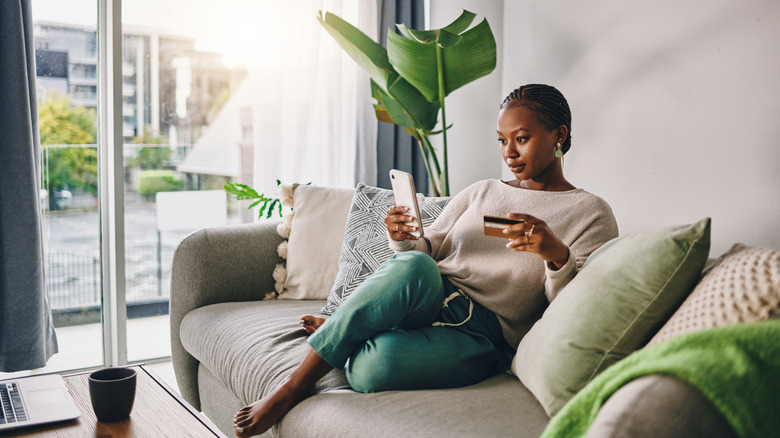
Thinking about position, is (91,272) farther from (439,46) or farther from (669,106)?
(669,106)

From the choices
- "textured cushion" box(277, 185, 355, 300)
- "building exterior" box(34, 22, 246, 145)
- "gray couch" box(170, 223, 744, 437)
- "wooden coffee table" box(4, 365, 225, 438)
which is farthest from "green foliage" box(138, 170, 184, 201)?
"wooden coffee table" box(4, 365, 225, 438)

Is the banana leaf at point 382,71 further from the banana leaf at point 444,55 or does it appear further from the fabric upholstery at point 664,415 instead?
the fabric upholstery at point 664,415

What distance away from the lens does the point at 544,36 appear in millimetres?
2363

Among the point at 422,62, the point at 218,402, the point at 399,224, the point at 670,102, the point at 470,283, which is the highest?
the point at 422,62

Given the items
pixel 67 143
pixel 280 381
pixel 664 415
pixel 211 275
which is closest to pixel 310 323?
pixel 280 381

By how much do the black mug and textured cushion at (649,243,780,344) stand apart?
0.96 m

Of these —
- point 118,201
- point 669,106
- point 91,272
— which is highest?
point 669,106

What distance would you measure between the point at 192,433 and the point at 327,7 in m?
2.32

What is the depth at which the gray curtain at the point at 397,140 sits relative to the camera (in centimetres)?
322

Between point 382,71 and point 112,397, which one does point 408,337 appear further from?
point 382,71

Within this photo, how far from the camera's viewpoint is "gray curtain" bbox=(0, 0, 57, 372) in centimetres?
243

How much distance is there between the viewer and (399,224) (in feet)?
5.91

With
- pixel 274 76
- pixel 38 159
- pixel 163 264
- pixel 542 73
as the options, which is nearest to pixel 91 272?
pixel 163 264

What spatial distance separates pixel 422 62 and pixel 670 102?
0.82m
